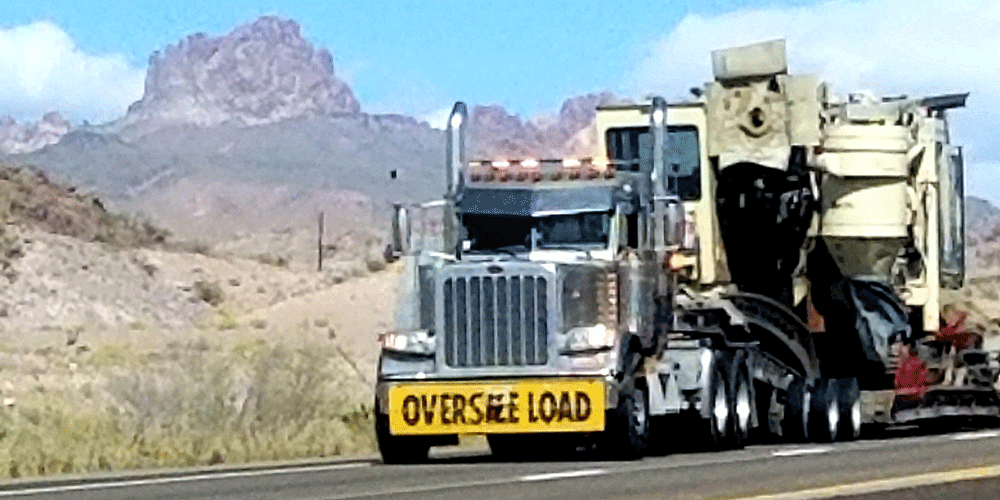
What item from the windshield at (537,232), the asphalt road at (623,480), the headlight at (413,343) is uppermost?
the windshield at (537,232)

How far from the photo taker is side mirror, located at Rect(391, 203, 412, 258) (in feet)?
81.0

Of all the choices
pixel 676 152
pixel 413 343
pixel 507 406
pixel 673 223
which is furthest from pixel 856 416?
pixel 413 343

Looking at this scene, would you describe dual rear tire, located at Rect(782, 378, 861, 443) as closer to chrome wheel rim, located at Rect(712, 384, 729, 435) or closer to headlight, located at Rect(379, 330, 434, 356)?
chrome wheel rim, located at Rect(712, 384, 729, 435)

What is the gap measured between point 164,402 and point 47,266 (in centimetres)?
4039

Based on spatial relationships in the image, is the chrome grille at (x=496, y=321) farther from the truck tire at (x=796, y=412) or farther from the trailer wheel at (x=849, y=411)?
the trailer wheel at (x=849, y=411)

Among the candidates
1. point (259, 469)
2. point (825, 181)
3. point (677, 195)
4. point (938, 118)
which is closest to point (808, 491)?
point (259, 469)

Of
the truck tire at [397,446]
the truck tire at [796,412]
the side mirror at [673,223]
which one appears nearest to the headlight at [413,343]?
the truck tire at [397,446]

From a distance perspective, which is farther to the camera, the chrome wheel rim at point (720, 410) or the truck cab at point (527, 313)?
the chrome wheel rim at point (720, 410)

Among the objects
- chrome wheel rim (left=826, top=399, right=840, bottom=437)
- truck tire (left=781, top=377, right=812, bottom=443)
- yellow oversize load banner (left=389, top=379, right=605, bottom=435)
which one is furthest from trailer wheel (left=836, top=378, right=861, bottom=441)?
yellow oversize load banner (left=389, top=379, right=605, bottom=435)

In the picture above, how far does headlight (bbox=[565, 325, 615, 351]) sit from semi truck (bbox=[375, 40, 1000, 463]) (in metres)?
0.02

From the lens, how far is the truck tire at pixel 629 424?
24078 mm

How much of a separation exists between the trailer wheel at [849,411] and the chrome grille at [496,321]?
741 cm

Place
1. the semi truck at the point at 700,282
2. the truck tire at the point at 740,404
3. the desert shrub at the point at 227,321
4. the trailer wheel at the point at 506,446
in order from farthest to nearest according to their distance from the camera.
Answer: the desert shrub at the point at 227,321 → the truck tire at the point at 740,404 → the trailer wheel at the point at 506,446 → the semi truck at the point at 700,282

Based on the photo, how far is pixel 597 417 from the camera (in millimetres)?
23781
